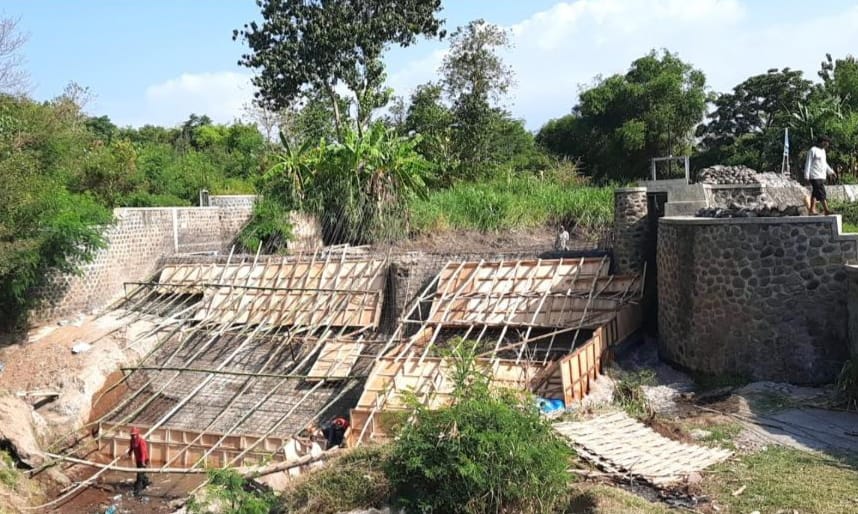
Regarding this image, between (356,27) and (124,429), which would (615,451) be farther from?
(356,27)

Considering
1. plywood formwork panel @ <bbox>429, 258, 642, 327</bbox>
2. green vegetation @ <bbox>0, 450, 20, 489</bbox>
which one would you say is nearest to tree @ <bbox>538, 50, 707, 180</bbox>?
plywood formwork panel @ <bbox>429, 258, 642, 327</bbox>

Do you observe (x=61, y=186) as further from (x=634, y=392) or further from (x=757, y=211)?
(x=757, y=211)

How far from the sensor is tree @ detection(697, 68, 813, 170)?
26562 mm

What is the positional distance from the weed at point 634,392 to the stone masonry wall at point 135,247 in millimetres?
11462

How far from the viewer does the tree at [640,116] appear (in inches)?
1029

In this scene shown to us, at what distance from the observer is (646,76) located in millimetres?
27109

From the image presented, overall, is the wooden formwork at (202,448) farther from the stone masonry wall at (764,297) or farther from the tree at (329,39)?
the tree at (329,39)

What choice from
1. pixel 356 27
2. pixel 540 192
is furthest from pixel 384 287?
pixel 356 27

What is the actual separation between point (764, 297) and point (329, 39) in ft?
53.7

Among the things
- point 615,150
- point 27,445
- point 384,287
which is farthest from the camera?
point 615,150

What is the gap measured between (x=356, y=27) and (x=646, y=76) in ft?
35.3

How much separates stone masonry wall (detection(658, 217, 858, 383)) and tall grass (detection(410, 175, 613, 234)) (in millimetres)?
5954

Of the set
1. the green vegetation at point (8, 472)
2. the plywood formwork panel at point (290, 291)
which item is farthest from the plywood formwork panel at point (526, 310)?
the green vegetation at point (8, 472)

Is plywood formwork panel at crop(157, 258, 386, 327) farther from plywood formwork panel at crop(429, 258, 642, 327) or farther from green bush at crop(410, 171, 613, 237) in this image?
green bush at crop(410, 171, 613, 237)
